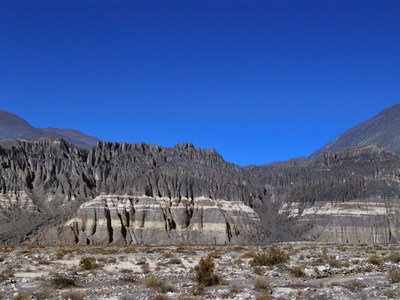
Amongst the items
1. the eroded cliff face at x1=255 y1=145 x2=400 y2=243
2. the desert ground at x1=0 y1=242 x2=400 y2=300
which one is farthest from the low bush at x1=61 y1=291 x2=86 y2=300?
the eroded cliff face at x1=255 y1=145 x2=400 y2=243

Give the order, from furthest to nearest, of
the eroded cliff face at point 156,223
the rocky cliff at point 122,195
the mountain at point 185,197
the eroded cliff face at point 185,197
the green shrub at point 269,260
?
1. the rocky cliff at point 122,195
2. the eroded cliff face at point 185,197
3. the mountain at point 185,197
4. the eroded cliff face at point 156,223
5. the green shrub at point 269,260

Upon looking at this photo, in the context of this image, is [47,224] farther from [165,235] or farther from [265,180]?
[265,180]

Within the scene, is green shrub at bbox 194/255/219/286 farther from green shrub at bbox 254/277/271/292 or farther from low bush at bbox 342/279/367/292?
low bush at bbox 342/279/367/292

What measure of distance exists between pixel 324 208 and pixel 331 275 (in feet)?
213

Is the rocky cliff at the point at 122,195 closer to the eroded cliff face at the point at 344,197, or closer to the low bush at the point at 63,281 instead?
the eroded cliff face at the point at 344,197

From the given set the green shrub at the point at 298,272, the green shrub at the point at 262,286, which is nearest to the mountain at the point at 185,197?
the green shrub at the point at 298,272

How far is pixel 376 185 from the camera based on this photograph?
311 ft

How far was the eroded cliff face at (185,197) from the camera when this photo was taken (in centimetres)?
9006

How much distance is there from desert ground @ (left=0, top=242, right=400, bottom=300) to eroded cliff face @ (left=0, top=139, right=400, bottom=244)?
5018cm

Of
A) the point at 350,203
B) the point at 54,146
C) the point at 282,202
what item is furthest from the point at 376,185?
the point at 54,146

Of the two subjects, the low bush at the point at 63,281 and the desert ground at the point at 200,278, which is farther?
the low bush at the point at 63,281

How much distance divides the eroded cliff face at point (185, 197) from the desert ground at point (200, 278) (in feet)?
165

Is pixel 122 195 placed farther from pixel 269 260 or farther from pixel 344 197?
pixel 269 260

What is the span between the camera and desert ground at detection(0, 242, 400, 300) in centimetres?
2580
